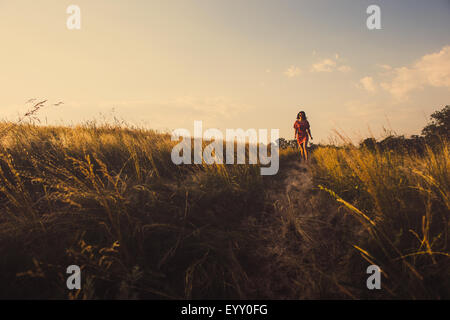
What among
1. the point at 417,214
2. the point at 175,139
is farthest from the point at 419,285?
the point at 175,139

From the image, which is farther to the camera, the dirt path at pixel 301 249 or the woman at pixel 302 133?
the woman at pixel 302 133

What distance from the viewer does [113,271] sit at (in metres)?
1.89

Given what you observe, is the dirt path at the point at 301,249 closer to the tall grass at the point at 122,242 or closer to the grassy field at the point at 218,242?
the grassy field at the point at 218,242

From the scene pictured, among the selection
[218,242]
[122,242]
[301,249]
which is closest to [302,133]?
[301,249]

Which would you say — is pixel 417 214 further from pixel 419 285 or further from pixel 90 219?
pixel 90 219

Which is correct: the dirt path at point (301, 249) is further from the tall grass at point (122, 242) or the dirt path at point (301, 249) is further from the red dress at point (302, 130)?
the red dress at point (302, 130)

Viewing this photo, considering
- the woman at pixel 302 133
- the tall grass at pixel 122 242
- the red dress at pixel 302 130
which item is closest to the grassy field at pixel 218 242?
the tall grass at pixel 122 242

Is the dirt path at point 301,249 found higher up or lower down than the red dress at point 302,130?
lower down

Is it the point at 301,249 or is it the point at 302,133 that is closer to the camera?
the point at 301,249

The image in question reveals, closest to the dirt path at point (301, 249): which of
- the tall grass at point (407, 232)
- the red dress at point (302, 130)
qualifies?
the tall grass at point (407, 232)

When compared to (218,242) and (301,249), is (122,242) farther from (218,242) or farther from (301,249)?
(301,249)

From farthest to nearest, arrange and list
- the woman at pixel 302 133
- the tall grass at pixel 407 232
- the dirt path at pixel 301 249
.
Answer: the woman at pixel 302 133, the dirt path at pixel 301 249, the tall grass at pixel 407 232

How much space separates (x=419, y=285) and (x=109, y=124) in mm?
9417

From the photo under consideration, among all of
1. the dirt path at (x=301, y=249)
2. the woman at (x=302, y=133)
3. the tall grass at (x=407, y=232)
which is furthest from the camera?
the woman at (x=302, y=133)
